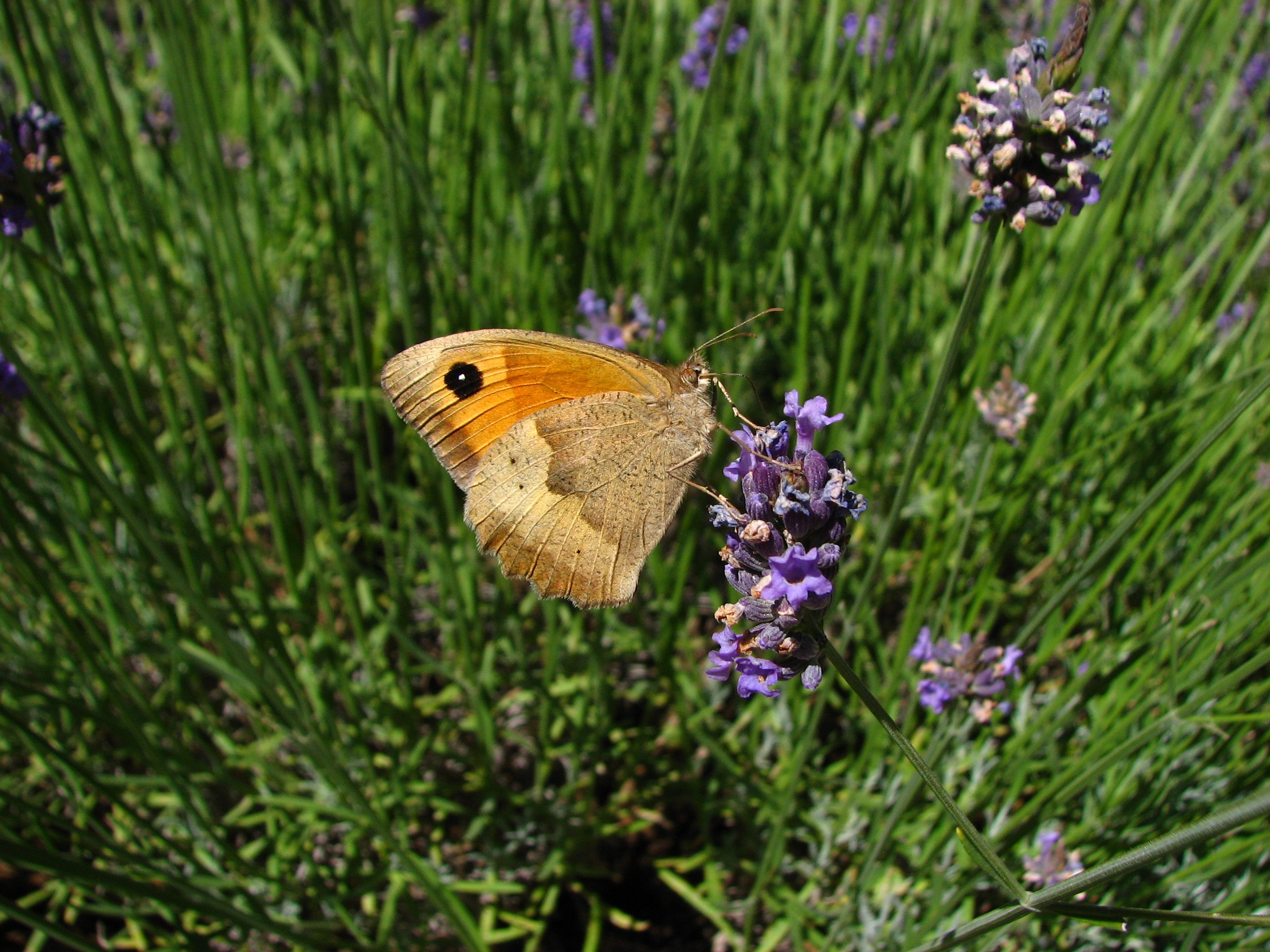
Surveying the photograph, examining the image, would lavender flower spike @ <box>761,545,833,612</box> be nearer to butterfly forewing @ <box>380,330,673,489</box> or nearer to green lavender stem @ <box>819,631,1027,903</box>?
green lavender stem @ <box>819,631,1027,903</box>

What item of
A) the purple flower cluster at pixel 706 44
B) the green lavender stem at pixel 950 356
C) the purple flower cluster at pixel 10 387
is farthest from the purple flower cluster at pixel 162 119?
the green lavender stem at pixel 950 356

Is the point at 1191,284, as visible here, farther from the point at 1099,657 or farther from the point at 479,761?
the point at 479,761

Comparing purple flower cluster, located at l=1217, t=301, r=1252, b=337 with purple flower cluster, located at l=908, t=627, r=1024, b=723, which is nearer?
purple flower cluster, located at l=908, t=627, r=1024, b=723

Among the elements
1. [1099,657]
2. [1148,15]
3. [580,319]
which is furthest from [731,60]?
[1099,657]

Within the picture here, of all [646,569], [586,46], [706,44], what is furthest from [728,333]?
[586,46]

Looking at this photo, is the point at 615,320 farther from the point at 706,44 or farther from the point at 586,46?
the point at 586,46

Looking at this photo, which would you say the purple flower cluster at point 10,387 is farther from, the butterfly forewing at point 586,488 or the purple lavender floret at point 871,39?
the purple lavender floret at point 871,39

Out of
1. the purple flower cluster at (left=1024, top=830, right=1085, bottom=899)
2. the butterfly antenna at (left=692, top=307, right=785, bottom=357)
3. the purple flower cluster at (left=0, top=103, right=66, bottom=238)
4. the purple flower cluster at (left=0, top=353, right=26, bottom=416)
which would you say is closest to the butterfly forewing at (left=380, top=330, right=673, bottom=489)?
the butterfly antenna at (left=692, top=307, right=785, bottom=357)
